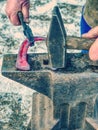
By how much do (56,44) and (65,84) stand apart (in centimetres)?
32

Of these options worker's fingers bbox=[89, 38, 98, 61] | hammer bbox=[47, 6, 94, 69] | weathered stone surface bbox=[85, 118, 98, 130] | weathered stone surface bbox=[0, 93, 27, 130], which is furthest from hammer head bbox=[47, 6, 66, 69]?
weathered stone surface bbox=[0, 93, 27, 130]

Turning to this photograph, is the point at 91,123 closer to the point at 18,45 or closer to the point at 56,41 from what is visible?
the point at 56,41

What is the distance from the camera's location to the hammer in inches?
77.0

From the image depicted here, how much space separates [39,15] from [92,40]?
5.93ft

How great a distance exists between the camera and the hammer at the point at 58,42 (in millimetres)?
1955

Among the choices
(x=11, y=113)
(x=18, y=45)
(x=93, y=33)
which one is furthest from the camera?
(x=18, y=45)

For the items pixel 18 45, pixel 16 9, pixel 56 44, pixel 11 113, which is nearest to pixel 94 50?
pixel 56 44

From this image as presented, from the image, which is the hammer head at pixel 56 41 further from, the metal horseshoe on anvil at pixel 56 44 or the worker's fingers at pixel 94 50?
the worker's fingers at pixel 94 50

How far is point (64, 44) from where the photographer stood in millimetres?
2051

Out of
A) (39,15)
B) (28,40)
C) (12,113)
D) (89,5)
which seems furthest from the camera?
(39,15)

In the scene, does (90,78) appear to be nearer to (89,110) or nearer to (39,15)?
(89,110)

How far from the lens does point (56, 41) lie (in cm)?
203

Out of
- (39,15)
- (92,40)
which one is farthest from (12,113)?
(39,15)

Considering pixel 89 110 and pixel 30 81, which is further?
pixel 89 110
